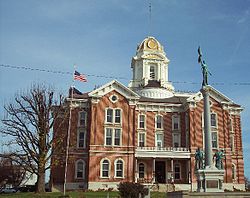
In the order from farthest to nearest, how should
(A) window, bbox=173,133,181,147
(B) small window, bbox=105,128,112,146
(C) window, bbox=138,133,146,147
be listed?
(A) window, bbox=173,133,181,147, (C) window, bbox=138,133,146,147, (B) small window, bbox=105,128,112,146

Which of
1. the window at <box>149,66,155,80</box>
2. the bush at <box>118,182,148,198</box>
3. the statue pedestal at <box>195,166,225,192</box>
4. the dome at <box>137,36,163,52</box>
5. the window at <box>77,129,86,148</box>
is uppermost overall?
the dome at <box>137,36,163,52</box>

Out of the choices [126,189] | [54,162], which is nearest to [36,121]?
[54,162]

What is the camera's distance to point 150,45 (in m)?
68.6

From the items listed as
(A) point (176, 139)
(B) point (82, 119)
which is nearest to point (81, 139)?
(B) point (82, 119)

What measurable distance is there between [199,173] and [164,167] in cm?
2206

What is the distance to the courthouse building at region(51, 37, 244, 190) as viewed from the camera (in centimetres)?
4847

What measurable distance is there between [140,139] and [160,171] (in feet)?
17.6

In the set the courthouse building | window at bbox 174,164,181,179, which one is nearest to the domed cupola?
the courthouse building

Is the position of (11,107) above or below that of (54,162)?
above

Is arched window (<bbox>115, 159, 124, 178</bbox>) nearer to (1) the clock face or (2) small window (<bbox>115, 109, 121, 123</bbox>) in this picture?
(2) small window (<bbox>115, 109, 121, 123</bbox>)

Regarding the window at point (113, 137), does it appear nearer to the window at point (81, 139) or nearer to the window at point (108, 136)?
the window at point (108, 136)

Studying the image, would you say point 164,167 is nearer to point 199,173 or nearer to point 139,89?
point 139,89

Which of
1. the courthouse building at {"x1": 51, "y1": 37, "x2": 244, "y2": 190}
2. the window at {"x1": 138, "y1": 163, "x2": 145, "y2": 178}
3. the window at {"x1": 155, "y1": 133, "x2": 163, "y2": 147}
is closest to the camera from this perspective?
the courthouse building at {"x1": 51, "y1": 37, "x2": 244, "y2": 190}

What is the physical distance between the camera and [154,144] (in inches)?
2057
